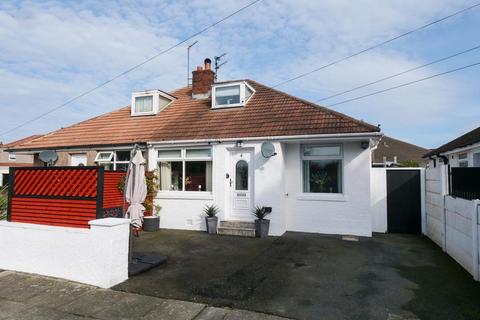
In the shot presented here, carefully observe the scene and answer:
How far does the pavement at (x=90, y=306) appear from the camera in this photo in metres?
4.30

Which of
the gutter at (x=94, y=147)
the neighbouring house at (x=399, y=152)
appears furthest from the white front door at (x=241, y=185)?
the neighbouring house at (x=399, y=152)

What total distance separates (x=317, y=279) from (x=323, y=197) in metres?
4.44

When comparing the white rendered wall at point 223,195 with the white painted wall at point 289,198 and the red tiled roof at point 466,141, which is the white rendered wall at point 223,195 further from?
the red tiled roof at point 466,141

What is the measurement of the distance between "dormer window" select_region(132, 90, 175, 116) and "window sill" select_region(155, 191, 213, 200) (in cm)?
451

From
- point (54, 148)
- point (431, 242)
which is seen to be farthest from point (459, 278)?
point (54, 148)

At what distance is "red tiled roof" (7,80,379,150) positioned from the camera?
992 cm

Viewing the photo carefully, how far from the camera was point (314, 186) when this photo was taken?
1024cm

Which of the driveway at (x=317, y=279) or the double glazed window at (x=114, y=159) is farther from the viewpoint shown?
the double glazed window at (x=114, y=159)

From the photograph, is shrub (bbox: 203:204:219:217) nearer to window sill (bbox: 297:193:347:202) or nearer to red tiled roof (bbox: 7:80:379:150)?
red tiled roof (bbox: 7:80:379:150)

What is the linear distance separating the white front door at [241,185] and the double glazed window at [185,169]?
2.90 feet

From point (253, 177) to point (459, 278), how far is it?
6007mm

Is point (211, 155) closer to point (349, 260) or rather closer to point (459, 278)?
point (349, 260)

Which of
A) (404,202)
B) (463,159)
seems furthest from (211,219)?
(463,159)

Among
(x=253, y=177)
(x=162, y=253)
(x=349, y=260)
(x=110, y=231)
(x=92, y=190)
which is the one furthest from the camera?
(x=253, y=177)
